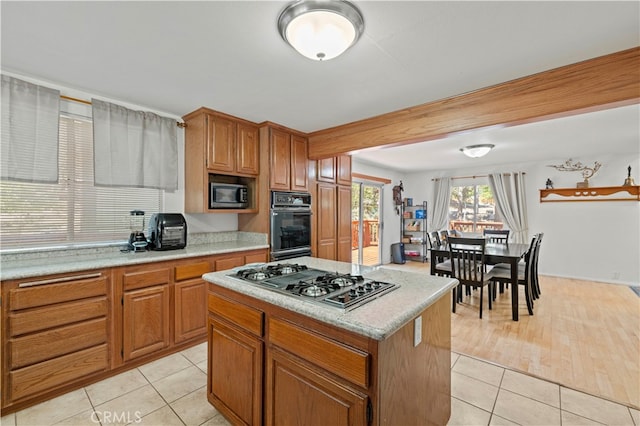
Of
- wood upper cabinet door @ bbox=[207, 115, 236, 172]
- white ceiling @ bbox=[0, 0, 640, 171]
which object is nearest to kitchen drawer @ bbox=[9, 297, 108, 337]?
wood upper cabinet door @ bbox=[207, 115, 236, 172]

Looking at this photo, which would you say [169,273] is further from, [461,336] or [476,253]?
[476,253]

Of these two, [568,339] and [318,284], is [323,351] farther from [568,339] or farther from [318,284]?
[568,339]

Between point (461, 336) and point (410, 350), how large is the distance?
7.12ft

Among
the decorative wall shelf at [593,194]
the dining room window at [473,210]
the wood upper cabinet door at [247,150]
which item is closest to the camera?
the wood upper cabinet door at [247,150]

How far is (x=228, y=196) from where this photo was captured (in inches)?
127

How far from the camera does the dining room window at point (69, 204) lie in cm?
222

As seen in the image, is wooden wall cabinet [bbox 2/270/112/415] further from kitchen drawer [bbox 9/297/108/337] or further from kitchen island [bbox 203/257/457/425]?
kitchen island [bbox 203/257/457/425]

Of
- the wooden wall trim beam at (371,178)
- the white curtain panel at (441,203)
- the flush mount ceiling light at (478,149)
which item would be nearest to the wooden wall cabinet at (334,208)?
the wooden wall trim beam at (371,178)

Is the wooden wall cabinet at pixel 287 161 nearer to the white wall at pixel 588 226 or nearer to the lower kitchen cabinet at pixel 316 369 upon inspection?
the lower kitchen cabinet at pixel 316 369

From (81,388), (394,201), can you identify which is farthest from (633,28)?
(394,201)

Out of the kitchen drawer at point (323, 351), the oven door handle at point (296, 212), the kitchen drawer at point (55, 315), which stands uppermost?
the oven door handle at point (296, 212)

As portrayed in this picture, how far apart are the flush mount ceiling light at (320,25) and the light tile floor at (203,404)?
2321 millimetres

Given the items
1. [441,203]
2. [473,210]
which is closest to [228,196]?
[441,203]

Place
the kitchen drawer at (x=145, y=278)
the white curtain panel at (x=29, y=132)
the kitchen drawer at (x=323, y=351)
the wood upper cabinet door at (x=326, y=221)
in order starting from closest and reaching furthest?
the kitchen drawer at (x=323, y=351) < the white curtain panel at (x=29, y=132) < the kitchen drawer at (x=145, y=278) < the wood upper cabinet door at (x=326, y=221)
